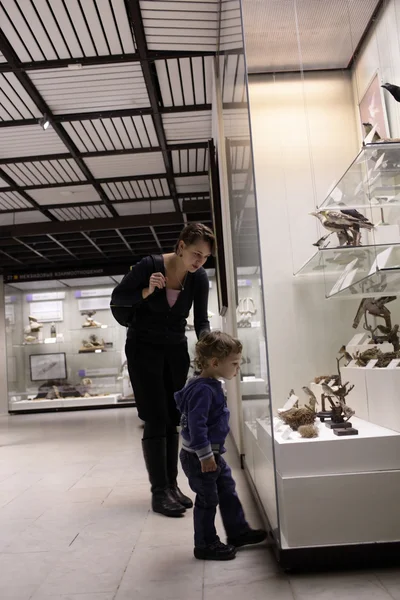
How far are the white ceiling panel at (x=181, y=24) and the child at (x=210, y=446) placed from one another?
3.00 m

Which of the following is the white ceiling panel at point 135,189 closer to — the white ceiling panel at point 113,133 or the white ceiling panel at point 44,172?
the white ceiling panel at point 44,172

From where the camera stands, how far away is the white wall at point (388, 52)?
2.77 metres

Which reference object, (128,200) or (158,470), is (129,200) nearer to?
(128,200)

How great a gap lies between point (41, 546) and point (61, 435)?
5.31 m

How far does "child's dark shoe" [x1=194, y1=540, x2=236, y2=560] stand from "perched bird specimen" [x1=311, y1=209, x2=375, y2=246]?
1.25 m

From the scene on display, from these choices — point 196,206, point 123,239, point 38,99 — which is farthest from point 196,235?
point 123,239

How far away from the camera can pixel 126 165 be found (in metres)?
7.80

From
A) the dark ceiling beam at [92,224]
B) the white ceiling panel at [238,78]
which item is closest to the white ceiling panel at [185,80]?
the white ceiling panel at [238,78]

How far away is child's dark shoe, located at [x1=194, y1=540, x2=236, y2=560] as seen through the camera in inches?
89.6

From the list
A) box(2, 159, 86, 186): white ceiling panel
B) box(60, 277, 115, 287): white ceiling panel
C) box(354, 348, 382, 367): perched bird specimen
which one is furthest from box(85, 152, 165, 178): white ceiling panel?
box(60, 277, 115, 287): white ceiling panel

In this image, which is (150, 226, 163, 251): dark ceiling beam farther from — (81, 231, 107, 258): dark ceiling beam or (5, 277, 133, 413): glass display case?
(5, 277, 133, 413): glass display case

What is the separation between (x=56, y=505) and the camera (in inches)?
139

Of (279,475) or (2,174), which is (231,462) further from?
(2,174)

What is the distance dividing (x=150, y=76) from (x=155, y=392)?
10.9 feet
